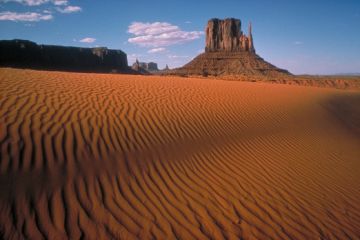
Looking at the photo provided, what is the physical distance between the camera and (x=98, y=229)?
3.09m

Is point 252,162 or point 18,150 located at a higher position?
point 18,150

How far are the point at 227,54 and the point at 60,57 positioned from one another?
160 ft

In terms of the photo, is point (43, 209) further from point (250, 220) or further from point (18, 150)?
point (250, 220)

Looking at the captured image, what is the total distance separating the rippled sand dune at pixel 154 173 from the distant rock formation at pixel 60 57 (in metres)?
58.6

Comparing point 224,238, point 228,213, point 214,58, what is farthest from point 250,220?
point 214,58

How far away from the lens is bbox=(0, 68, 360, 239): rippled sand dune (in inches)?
129

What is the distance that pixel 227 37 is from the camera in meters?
87.8

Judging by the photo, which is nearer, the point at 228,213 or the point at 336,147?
the point at 228,213

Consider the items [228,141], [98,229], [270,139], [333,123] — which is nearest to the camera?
[98,229]

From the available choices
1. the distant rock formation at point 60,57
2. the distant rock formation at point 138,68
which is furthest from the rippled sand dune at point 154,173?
the distant rock formation at point 138,68

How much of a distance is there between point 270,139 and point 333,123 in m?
4.51

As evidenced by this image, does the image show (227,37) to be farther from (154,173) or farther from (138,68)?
(154,173)

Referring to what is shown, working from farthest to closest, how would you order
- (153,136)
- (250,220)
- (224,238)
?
(153,136) < (250,220) < (224,238)

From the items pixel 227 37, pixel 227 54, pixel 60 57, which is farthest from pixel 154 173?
pixel 227 37
